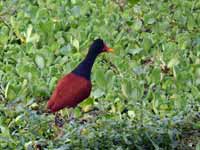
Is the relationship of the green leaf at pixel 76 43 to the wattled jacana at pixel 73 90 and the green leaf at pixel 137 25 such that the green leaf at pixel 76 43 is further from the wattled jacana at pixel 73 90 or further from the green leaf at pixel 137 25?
the wattled jacana at pixel 73 90

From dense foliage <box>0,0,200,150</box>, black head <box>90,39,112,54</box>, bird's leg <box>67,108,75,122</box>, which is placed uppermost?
black head <box>90,39,112,54</box>

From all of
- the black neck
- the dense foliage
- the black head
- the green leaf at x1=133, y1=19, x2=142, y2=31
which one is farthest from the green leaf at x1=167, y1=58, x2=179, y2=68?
the black neck

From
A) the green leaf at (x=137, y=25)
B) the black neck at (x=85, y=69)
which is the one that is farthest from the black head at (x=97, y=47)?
the green leaf at (x=137, y=25)

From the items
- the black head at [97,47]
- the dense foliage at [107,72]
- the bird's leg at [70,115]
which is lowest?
the bird's leg at [70,115]

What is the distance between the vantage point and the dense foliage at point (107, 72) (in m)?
5.27

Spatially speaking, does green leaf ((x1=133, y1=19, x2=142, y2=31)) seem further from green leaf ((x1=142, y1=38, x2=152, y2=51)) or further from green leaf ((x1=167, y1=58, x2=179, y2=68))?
green leaf ((x1=167, y1=58, x2=179, y2=68))

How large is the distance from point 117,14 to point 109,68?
1.42 metres

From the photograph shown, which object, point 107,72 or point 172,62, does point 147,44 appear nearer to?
point 172,62

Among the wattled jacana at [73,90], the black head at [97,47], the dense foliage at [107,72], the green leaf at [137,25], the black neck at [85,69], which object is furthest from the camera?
the green leaf at [137,25]

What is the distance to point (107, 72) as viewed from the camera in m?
6.89

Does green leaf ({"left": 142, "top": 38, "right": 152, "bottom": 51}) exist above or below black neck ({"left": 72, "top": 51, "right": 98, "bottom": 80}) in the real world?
below

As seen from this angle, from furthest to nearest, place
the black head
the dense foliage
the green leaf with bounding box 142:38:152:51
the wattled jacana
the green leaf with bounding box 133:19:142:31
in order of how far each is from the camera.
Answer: the green leaf with bounding box 133:19:142:31
the green leaf with bounding box 142:38:152:51
the black head
the wattled jacana
the dense foliage

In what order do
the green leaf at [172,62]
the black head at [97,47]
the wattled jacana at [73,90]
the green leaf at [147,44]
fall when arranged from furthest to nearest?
the green leaf at [147,44]
the green leaf at [172,62]
the black head at [97,47]
the wattled jacana at [73,90]

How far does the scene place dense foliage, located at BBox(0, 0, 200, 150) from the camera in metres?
5.27
